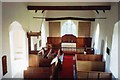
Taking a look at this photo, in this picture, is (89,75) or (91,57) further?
(91,57)

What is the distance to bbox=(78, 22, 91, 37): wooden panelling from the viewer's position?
47.1 feet

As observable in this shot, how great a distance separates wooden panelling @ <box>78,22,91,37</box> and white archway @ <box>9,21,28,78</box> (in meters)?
8.00

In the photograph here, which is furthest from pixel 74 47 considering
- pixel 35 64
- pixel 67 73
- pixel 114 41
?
pixel 114 41

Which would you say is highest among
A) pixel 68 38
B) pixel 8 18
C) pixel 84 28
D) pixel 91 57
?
pixel 84 28

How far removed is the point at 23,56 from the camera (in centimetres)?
700

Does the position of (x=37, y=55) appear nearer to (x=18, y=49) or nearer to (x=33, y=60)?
(x=33, y=60)

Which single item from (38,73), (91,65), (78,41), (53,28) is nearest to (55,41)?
(53,28)

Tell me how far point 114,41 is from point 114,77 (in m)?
1.17

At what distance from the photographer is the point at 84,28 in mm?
14398

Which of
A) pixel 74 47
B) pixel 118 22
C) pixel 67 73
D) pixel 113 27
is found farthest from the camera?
pixel 74 47

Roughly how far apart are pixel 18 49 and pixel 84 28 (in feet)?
27.2

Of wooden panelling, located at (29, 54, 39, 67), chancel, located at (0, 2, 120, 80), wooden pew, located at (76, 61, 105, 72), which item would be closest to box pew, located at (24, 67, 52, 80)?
chancel, located at (0, 2, 120, 80)

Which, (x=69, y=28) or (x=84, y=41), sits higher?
(x=69, y=28)

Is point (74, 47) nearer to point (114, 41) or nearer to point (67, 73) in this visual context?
point (67, 73)
